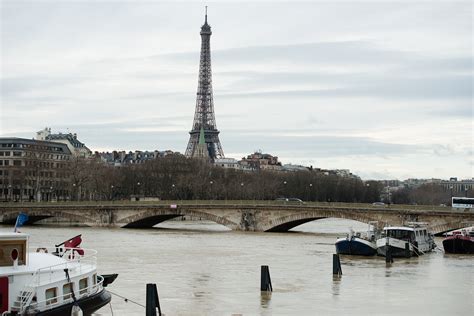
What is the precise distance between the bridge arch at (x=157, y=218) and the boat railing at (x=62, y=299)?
48507 millimetres

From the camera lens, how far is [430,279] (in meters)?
33.0

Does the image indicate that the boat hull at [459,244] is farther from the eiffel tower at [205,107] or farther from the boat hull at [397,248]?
the eiffel tower at [205,107]

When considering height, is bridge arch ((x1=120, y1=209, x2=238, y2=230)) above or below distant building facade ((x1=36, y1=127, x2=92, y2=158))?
below

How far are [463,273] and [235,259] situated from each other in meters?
10.6

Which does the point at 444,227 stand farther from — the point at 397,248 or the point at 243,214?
the point at 397,248

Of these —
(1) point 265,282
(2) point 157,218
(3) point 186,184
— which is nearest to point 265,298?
(1) point 265,282

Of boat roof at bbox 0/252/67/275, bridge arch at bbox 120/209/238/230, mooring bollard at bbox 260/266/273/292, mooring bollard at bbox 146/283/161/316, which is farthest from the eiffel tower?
mooring bollard at bbox 146/283/161/316

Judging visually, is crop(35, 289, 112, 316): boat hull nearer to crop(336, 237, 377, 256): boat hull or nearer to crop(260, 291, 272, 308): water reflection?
crop(260, 291, 272, 308): water reflection

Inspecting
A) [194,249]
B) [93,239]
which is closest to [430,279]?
[194,249]

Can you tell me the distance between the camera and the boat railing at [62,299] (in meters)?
18.3

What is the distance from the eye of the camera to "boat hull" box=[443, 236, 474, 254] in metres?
46.1

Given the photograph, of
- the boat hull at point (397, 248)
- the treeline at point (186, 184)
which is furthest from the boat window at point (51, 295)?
the treeline at point (186, 184)

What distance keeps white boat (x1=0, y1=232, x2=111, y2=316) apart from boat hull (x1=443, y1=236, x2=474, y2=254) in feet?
95.9

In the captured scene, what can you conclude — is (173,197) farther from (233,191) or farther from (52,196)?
(52,196)
